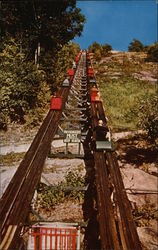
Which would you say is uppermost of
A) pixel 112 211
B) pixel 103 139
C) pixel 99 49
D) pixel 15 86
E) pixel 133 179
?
pixel 99 49

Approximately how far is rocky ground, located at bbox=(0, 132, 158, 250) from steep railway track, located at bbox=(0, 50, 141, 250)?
59 centimetres

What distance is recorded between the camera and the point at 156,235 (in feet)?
19.2

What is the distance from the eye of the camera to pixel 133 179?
830 cm

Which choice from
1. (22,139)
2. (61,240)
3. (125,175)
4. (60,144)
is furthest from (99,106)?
(61,240)

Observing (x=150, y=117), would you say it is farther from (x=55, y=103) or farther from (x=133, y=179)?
(x=55, y=103)

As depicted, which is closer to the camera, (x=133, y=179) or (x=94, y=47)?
(x=133, y=179)

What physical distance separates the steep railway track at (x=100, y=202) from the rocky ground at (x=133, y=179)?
588 mm

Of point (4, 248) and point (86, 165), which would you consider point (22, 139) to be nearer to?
point (86, 165)

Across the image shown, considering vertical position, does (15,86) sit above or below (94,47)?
below

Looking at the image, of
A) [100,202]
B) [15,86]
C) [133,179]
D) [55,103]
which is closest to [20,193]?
[100,202]

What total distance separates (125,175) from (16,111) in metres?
8.32

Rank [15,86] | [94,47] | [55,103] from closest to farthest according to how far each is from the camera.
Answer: [55,103] → [15,86] → [94,47]

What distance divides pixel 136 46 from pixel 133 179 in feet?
188

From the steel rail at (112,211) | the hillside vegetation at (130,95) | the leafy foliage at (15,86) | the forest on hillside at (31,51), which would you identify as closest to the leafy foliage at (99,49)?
the hillside vegetation at (130,95)
